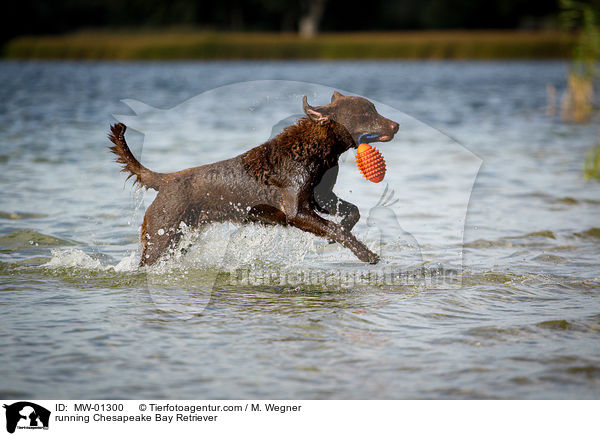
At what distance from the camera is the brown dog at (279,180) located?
6652mm

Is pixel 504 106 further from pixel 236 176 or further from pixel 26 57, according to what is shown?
pixel 26 57

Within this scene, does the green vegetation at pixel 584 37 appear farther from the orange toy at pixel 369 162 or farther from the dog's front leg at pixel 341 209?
the orange toy at pixel 369 162

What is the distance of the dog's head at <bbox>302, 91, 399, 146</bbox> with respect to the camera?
6.66 meters

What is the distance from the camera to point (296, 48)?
52.7 meters

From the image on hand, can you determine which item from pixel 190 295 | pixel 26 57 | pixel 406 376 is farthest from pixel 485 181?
pixel 26 57

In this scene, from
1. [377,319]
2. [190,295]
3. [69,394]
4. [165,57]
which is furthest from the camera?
[165,57]

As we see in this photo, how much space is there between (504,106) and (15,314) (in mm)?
22900

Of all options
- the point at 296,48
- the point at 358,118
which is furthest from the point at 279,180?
the point at 296,48

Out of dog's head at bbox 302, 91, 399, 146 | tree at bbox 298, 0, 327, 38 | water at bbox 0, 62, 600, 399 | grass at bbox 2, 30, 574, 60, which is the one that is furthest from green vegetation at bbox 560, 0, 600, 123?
tree at bbox 298, 0, 327, 38

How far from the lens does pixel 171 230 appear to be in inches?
265

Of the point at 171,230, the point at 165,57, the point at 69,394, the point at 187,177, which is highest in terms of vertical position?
the point at 165,57

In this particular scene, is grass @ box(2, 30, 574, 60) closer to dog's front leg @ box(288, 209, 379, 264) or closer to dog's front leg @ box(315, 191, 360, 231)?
dog's front leg @ box(315, 191, 360, 231)
